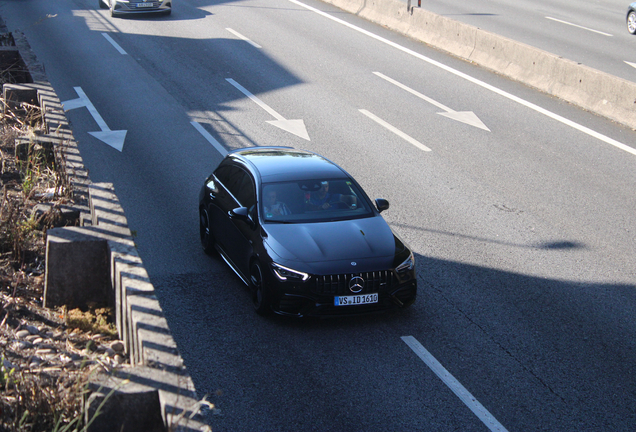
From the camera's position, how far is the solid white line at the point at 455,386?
6.21 meters

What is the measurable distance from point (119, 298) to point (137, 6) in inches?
874

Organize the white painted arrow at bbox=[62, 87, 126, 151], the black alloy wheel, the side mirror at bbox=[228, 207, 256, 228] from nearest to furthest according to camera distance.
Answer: the side mirror at bbox=[228, 207, 256, 228]
the black alloy wheel
the white painted arrow at bbox=[62, 87, 126, 151]

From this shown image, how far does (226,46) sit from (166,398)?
18.5m

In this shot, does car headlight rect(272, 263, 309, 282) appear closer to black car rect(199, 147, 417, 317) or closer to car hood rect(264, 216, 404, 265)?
black car rect(199, 147, 417, 317)

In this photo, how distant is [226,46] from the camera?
71.1 feet

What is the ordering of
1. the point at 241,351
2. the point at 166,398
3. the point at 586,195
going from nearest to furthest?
1. the point at 166,398
2. the point at 241,351
3. the point at 586,195

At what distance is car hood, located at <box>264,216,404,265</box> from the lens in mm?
7727

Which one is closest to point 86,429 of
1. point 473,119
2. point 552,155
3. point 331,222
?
point 331,222

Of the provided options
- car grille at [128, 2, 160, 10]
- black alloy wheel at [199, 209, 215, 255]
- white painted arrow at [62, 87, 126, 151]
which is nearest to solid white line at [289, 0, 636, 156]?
car grille at [128, 2, 160, 10]

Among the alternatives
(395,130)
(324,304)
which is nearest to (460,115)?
(395,130)

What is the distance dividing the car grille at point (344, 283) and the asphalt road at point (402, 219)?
494 millimetres

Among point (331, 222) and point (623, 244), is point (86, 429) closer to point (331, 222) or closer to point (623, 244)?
point (331, 222)

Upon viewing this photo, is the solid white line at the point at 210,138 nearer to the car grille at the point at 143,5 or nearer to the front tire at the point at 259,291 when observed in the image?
the front tire at the point at 259,291

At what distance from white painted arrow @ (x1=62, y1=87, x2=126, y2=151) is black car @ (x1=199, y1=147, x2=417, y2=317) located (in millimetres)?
4829
